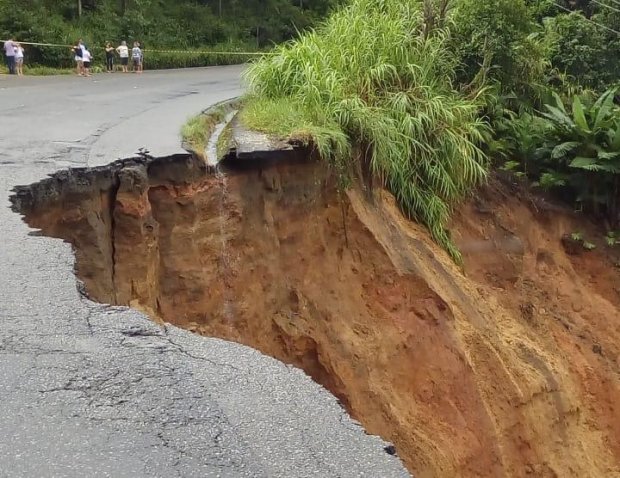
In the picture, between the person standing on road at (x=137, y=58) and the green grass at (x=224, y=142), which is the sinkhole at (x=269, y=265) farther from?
the person standing on road at (x=137, y=58)

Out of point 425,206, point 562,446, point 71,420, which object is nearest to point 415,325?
point 425,206

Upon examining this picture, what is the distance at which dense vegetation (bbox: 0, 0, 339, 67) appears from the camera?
2603cm

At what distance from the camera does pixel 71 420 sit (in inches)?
133

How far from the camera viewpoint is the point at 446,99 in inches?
404

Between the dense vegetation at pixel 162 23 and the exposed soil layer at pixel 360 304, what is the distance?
607 inches

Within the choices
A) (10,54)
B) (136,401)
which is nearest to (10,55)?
(10,54)

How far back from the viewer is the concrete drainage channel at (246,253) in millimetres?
6809

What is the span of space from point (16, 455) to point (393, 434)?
17.8 ft

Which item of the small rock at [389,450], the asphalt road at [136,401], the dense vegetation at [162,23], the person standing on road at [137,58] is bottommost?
the small rock at [389,450]

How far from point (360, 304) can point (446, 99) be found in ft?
10.9

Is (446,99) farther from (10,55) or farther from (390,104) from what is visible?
(10,55)

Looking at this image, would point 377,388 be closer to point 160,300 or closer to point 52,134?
point 160,300

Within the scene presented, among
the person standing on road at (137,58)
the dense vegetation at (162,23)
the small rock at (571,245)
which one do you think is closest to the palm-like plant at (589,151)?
the small rock at (571,245)

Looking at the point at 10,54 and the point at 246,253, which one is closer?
→ the point at 246,253
